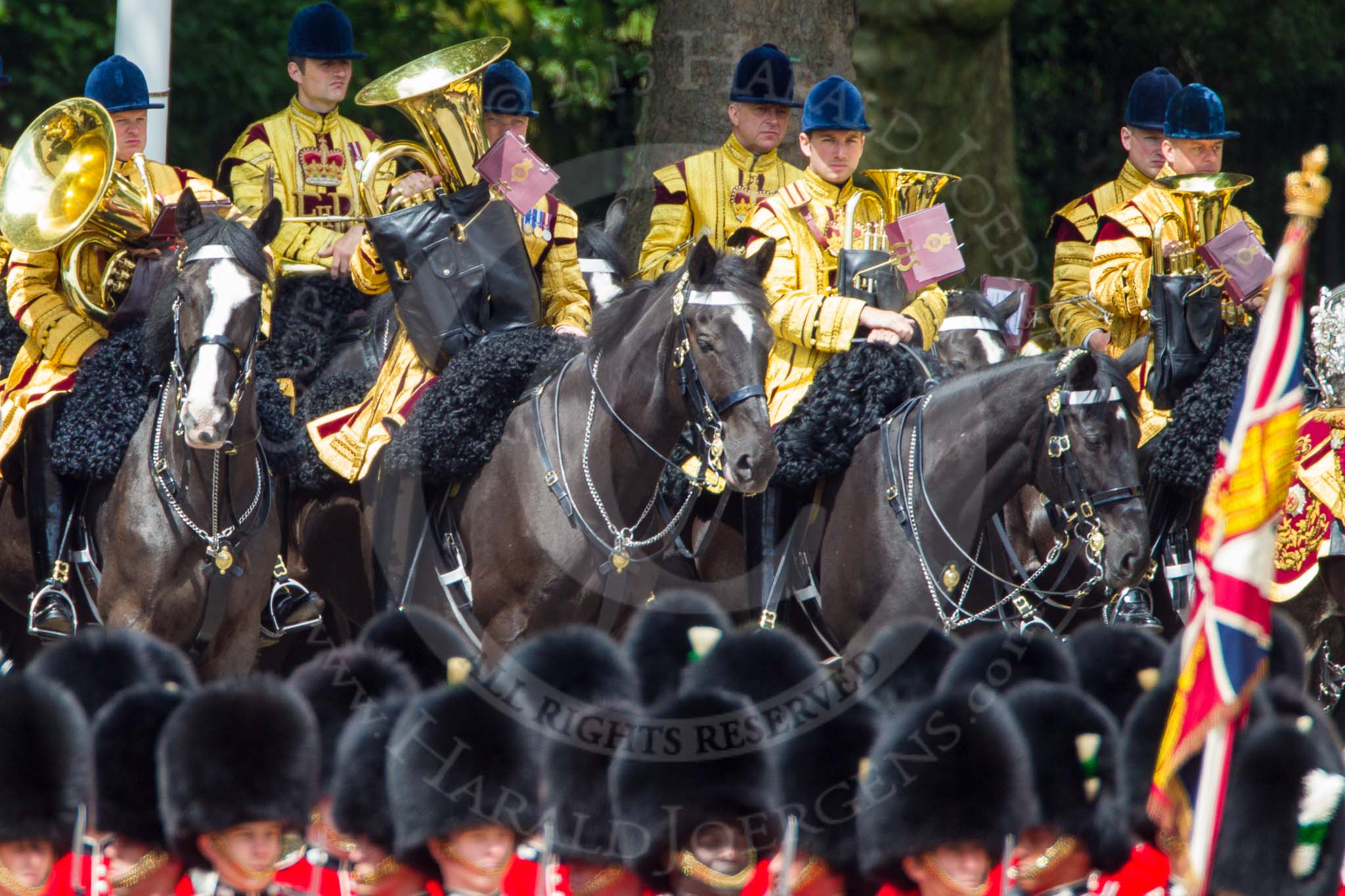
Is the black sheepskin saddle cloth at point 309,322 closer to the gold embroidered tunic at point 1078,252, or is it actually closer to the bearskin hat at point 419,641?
the bearskin hat at point 419,641

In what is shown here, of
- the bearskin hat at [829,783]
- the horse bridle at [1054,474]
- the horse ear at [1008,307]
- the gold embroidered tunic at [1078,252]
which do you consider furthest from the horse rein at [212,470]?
the horse ear at [1008,307]

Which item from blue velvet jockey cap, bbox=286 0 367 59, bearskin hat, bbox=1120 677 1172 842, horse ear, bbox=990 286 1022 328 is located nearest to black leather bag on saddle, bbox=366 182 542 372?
blue velvet jockey cap, bbox=286 0 367 59

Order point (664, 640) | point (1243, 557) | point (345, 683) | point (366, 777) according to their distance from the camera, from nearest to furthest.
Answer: point (1243, 557), point (366, 777), point (345, 683), point (664, 640)

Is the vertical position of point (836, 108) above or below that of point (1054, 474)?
above

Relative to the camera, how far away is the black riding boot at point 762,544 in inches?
271

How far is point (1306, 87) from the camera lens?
1452 cm

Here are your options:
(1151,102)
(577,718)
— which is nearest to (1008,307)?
(1151,102)

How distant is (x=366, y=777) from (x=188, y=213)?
231 cm

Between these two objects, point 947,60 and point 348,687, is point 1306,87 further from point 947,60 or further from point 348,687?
point 348,687

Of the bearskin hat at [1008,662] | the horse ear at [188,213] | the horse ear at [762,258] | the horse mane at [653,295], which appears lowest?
the bearskin hat at [1008,662]

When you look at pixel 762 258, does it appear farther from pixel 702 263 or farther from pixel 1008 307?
pixel 1008 307

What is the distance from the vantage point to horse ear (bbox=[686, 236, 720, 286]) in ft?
20.4

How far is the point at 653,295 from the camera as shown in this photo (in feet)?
21.3

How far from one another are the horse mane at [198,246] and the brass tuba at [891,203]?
1863 mm
